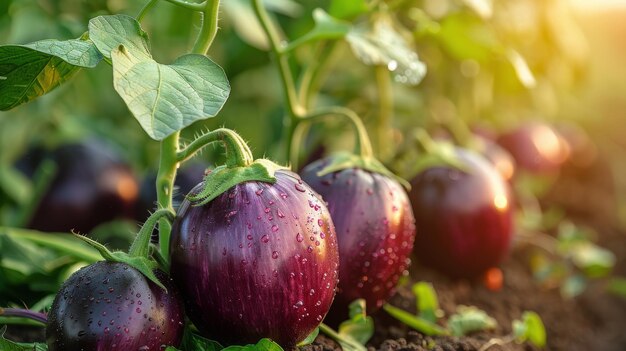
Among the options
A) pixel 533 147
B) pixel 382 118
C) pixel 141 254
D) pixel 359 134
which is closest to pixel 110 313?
pixel 141 254

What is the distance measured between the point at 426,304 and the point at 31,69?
77 centimetres

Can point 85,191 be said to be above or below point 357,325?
below

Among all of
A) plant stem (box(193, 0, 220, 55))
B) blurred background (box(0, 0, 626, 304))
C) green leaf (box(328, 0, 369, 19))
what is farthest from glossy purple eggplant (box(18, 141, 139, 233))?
plant stem (box(193, 0, 220, 55))

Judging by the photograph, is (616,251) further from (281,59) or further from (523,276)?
(281,59)

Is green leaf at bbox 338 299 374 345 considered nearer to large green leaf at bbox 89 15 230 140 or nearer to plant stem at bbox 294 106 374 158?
plant stem at bbox 294 106 374 158

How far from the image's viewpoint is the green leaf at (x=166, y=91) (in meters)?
0.87

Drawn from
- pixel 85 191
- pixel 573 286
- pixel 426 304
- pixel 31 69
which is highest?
pixel 31 69

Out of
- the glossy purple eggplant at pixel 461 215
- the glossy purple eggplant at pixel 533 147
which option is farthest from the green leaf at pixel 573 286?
the glossy purple eggplant at pixel 533 147

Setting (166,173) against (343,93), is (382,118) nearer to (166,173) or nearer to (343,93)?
(343,93)

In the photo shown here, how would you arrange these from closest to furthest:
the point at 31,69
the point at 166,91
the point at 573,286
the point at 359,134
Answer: the point at 166,91 → the point at 31,69 → the point at 359,134 → the point at 573,286

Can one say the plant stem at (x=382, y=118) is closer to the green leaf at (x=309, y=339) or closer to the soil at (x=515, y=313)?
the soil at (x=515, y=313)

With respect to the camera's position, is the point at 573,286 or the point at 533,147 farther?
the point at 533,147

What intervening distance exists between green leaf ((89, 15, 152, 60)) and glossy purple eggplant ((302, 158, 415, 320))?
405 millimetres

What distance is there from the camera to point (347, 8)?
1598 mm
